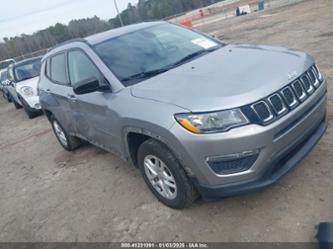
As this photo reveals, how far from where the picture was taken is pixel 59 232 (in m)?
3.47

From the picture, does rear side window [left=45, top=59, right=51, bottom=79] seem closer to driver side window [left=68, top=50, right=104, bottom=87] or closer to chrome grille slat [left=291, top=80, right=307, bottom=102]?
A: driver side window [left=68, top=50, right=104, bottom=87]

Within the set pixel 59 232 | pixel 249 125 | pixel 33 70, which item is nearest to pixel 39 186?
pixel 59 232

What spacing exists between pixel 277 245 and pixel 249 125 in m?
1.01

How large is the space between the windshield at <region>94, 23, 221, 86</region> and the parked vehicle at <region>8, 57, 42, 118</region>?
20.2 feet

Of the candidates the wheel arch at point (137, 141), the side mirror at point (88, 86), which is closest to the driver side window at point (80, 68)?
the side mirror at point (88, 86)

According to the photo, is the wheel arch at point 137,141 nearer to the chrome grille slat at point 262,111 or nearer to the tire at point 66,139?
the chrome grille slat at point 262,111

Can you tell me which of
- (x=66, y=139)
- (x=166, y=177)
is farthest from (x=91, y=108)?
(x=66, y=139)

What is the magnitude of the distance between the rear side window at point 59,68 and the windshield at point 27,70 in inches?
214

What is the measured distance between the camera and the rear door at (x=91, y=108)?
11.4ft

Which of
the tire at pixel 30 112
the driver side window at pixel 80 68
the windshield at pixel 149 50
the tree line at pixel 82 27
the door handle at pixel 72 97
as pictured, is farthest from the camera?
the tree line at pixel 82 27

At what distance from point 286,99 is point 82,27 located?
73.0 meters

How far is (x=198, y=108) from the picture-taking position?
2.54 meters

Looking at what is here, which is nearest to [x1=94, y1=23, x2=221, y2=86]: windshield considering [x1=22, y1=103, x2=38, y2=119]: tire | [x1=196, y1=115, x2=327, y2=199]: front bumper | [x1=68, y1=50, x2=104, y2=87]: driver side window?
[x1=68, y1=50, x2=104, y2=87]: driver side window

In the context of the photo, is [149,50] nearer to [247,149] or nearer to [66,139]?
[247,149]
